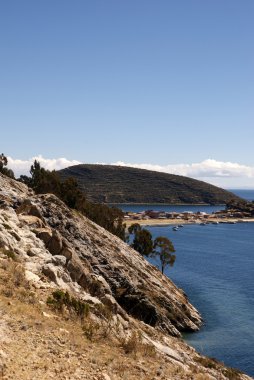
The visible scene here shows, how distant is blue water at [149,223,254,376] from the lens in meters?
53.5

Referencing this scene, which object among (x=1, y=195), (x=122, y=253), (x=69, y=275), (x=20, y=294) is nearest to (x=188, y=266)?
(x=122, y=253)

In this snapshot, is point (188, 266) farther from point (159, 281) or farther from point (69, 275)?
point (69, 275)

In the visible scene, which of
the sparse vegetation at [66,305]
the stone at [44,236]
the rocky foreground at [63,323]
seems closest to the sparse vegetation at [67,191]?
the rocky foreground at [63,323]

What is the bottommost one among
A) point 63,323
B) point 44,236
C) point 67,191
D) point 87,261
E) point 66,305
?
point 87,261

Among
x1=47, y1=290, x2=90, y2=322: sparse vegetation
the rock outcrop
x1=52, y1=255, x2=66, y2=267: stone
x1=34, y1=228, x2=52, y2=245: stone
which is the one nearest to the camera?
x1=47, y1=290, x2=90, y2=322: sparse vegetation

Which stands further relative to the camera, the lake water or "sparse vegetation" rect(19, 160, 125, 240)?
"sparse vegetation" rect(19, 160, 125, 240)

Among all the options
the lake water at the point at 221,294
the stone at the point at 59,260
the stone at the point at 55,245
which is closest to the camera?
the stone at the point at 59,260

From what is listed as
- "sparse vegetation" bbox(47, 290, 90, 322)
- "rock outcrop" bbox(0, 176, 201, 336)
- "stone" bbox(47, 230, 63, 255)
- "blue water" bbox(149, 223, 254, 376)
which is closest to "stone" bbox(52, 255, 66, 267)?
"rock outcrop" bbox(0, 176, 201, 336)

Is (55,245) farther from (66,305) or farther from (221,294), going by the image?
(221,294)

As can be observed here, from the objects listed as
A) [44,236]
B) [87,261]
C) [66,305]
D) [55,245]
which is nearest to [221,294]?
[87,261]

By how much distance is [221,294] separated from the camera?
83.1 m

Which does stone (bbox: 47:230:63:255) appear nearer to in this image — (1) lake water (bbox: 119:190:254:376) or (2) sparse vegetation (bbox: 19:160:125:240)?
(1) lake water (bbox: 119:190:254:376)

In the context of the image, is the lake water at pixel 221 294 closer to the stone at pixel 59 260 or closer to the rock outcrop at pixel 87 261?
the rock outcrop at pixel 87 261

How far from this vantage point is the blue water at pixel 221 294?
53.5 meters
